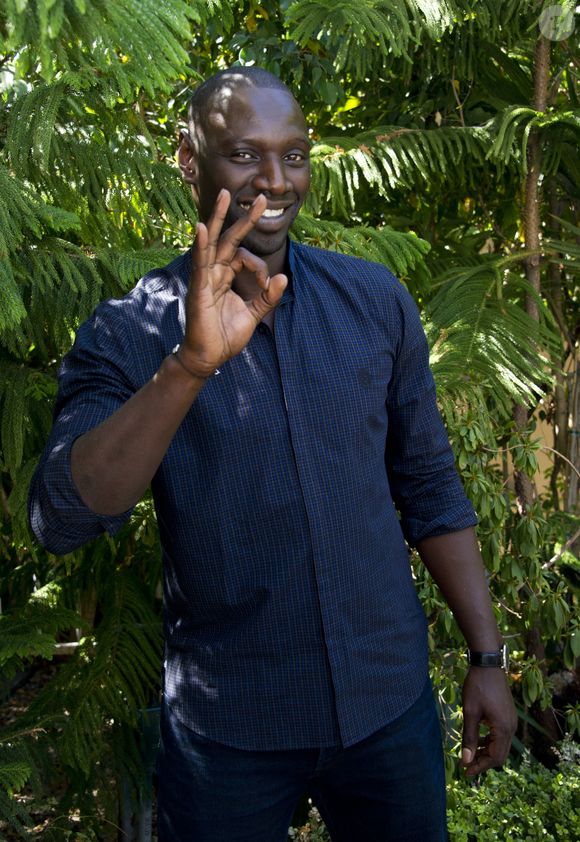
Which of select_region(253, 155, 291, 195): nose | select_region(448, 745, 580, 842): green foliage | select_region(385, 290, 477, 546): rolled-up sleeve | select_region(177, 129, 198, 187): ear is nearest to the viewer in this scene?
select_region(253, 155, 291, 195): nose

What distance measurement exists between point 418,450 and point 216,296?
756 mm

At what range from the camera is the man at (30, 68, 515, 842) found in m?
1.79

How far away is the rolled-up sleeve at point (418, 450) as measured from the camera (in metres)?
2.01

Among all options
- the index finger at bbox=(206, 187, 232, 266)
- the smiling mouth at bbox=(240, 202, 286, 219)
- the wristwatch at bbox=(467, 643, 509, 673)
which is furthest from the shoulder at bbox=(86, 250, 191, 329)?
the wristwatch at bbox=(467, 643, 509, 673)

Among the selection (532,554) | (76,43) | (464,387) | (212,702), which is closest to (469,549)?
(212,702)

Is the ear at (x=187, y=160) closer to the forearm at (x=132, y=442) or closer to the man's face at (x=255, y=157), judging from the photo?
the man's face at (x=255, y=157)

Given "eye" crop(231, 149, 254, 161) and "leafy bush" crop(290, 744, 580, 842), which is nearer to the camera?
"eye" crop(231, 149, 254, 161)

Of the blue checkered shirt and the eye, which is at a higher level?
the eye

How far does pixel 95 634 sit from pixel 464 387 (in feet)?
4.47

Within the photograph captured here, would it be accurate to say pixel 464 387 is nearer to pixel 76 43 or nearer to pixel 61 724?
pixel 61 724

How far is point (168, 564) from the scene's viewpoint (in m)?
1.91

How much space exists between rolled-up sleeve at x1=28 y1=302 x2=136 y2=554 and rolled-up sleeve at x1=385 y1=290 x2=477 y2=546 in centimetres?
55

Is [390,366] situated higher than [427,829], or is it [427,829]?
[390,366]

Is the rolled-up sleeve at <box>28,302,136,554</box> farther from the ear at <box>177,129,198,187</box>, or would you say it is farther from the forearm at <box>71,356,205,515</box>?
the ear at <box>177,129,198,187</box>
